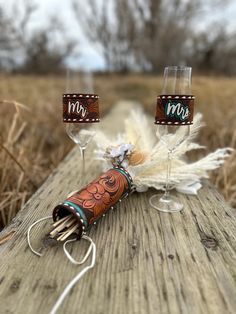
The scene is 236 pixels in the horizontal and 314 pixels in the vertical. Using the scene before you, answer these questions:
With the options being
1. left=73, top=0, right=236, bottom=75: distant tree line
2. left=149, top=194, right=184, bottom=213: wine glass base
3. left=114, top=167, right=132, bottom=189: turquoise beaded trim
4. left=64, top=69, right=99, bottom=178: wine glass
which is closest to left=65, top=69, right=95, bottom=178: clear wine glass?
left=64, top=69, right=99, bottom=178: wine glass

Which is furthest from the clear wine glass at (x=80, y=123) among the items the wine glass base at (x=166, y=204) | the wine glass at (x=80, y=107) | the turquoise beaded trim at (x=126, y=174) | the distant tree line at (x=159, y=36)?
the distant tree line at (x=159, y=36)

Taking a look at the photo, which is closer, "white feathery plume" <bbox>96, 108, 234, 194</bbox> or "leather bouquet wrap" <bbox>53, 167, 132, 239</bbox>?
"leather bouquet wrap" <bbox>53, 167, 132, 239</bbox>

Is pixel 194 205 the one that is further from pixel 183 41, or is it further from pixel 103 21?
pixel 103 21

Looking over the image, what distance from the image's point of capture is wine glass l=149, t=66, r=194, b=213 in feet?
2.43

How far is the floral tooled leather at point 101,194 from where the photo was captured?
0.65 meters

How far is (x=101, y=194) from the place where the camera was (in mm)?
702

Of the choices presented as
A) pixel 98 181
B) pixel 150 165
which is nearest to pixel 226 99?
pixel 150 165

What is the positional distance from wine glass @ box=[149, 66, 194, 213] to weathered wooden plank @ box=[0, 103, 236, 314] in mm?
112

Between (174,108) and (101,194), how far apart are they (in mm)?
271

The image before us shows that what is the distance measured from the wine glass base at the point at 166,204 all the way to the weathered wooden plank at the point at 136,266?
22 mm

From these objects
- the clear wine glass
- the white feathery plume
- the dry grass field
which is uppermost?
the clear wine glass

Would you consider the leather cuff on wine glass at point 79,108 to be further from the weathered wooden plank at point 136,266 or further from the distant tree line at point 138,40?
the distant tree line at point 138,40

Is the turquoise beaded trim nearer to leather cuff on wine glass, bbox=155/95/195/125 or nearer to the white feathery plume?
the white feathery plume

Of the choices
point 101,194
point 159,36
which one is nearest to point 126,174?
point 101,194
